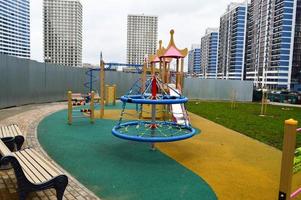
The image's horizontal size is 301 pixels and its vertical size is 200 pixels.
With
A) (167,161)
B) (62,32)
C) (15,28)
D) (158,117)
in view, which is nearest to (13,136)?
(167,161)

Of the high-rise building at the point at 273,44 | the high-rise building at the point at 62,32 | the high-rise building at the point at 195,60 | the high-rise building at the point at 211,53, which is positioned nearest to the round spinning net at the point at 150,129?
the high-rise building at the point at 62,32

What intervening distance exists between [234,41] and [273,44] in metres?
24.1

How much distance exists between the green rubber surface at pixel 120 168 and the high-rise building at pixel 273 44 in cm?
7963

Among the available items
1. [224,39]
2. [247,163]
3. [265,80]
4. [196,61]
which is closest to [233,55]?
[224,39]

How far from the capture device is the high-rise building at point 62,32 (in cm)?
5506

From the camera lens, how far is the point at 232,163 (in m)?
6.09

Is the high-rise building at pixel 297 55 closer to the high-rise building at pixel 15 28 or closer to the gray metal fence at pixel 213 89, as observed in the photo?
the gray metal fence at pixel 213 89

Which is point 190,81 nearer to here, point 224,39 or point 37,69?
point 37,69

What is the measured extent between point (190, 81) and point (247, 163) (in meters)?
21.4

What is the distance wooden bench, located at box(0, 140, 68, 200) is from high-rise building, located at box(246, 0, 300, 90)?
3256 inches

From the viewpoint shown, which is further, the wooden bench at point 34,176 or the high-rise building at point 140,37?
the high-rise building at point 140,37

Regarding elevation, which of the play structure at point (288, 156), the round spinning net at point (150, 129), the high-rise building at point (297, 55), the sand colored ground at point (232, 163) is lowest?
the sand colored ground at point (232, 163)

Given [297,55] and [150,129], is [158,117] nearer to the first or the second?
[150,129]

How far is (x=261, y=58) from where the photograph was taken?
88.8 meters
